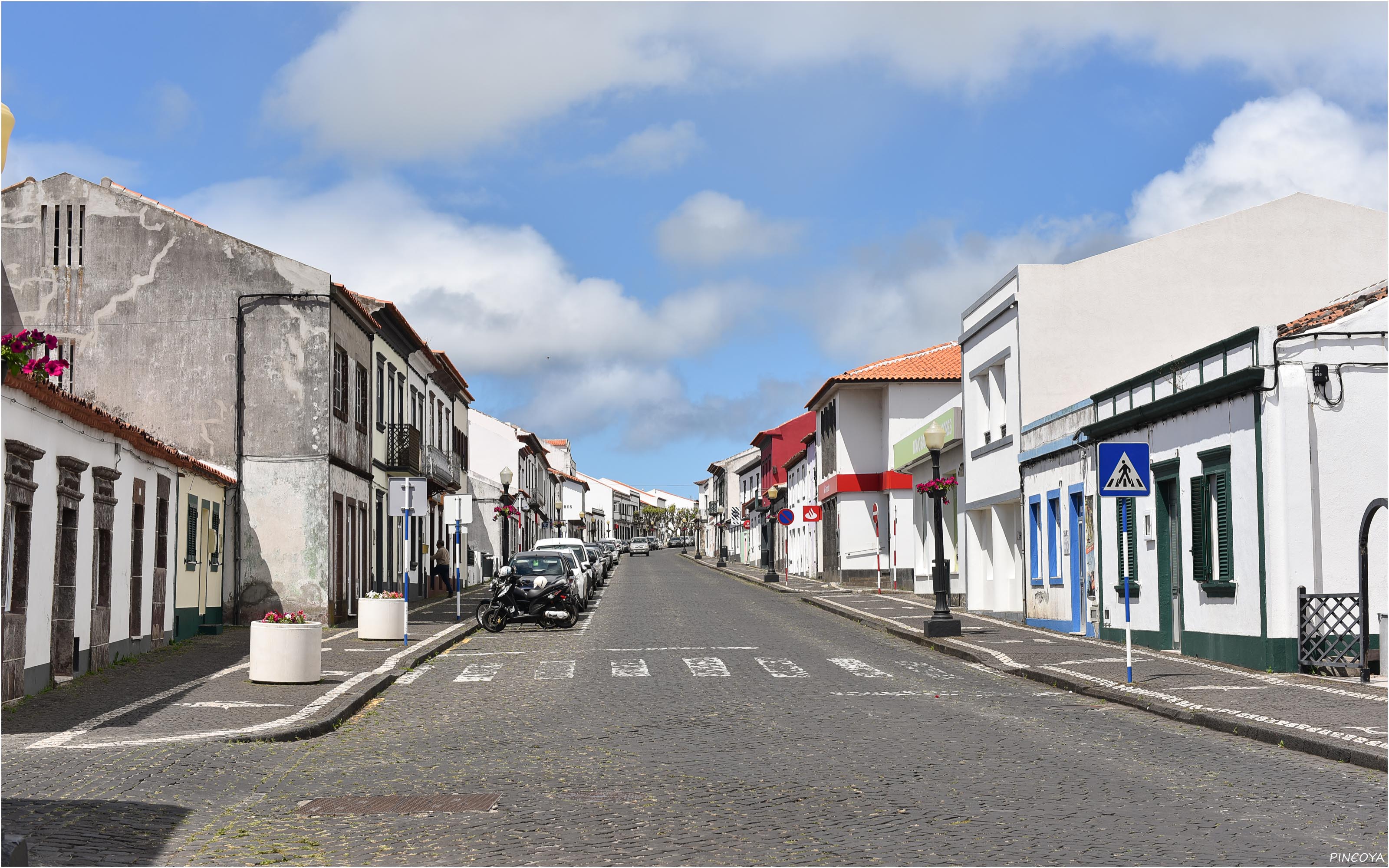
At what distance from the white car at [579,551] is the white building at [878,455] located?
9.50 meters

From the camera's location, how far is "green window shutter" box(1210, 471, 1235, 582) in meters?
17.5

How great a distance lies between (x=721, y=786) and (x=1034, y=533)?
19544 millimetres

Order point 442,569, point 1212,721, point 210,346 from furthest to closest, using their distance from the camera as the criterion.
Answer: point 442,569, point 210,346, point 1212,721

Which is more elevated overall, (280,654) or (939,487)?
(939,487)

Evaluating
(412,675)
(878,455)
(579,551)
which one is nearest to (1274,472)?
(412,675)

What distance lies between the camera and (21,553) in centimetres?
1446

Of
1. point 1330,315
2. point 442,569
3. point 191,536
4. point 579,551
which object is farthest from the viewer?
point 442,569

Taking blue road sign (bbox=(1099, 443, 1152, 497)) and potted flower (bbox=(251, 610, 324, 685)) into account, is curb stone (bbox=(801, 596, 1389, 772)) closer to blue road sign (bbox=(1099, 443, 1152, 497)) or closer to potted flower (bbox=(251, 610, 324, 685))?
blue road sign (bbox=(1099, 443, 1152, 497))

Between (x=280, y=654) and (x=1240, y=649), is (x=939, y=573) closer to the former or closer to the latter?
(x=1240, y=649)

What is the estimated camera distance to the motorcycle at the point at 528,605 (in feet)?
86.5

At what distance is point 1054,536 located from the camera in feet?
85.1

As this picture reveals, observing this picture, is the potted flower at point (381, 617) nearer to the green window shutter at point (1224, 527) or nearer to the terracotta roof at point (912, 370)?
the green window shutter at point (1224, 527)

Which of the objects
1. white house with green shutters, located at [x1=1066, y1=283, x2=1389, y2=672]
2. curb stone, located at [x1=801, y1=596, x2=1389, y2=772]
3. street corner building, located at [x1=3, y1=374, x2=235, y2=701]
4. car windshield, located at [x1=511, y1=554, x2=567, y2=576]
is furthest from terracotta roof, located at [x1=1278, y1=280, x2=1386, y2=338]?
car windshield, located at [x1=511, y1=554, x2=567, y2=576]

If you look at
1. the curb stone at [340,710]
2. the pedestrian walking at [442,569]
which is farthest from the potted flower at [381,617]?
the pedestrian walking at [442,569]
